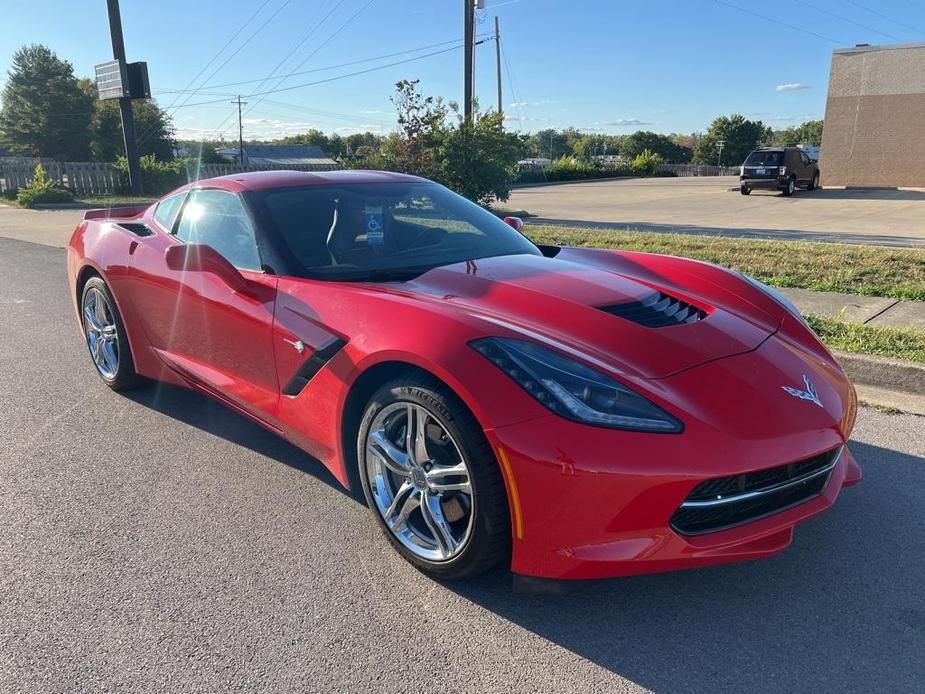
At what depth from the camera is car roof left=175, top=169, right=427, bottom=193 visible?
3.59 metres

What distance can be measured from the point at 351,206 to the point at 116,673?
2.23 m

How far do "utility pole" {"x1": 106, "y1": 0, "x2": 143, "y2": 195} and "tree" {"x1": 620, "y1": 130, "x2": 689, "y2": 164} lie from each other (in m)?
60.1

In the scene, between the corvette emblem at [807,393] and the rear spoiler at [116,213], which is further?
the rear spoiler at [116,213]

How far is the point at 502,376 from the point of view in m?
2.25

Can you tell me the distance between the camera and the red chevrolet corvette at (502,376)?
2129 mm

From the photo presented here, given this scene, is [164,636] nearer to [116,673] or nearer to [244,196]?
[116,673]

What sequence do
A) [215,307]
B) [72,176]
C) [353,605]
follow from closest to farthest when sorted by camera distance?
1. [353,605]
2. [215,307]
3. [72,176]

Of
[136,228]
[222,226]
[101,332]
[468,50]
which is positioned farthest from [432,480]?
[468,50]

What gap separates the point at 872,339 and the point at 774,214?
1368 cm

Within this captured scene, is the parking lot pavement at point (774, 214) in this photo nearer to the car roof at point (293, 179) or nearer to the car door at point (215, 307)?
the car roof at point (293, 179)

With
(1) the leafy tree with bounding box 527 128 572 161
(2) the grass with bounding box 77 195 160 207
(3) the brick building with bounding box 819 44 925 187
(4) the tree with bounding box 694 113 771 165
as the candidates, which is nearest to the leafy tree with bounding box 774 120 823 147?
(4) the tree with bounding box 694 113 771 165

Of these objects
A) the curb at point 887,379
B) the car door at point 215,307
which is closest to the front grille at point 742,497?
the car door at point 215,307

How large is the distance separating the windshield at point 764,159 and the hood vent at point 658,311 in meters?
23.6

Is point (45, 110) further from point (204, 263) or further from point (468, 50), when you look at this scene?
point (204, 263)
